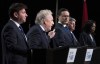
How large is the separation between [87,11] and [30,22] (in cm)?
164

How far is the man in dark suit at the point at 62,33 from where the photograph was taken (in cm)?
602

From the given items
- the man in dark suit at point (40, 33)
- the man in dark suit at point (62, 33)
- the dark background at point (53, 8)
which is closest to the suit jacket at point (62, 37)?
the man in dark suit at point (62, 33)

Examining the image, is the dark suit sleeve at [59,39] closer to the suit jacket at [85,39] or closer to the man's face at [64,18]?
the man's face at [64,18]

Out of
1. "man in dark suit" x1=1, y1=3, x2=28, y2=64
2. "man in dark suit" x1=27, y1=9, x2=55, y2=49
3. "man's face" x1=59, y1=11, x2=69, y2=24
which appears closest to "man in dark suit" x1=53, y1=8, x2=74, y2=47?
"man's face" x1=59, y1=11, x2=69, y2=24

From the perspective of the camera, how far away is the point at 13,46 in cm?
445

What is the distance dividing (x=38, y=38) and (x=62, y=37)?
1064mm

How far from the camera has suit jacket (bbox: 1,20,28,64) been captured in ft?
14.6

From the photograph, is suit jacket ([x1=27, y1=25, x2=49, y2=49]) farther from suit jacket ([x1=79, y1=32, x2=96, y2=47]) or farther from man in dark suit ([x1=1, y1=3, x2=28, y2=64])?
suit jacket ([x1=79, y1=32, x2=96, y2=47])

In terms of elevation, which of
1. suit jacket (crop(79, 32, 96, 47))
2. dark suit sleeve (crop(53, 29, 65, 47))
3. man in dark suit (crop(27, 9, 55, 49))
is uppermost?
man in dark suit (crop(27, 9, 55, 49))

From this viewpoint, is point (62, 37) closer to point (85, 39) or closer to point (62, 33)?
point (62, 33)

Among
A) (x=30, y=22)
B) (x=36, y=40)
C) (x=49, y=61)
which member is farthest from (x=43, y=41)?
(x=30, y=22)

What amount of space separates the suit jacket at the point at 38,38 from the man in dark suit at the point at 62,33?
84 cm

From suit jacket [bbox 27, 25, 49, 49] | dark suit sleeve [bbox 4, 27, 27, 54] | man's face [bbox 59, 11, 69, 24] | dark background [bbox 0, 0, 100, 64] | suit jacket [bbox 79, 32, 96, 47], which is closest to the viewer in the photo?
dark suit sleeve [bbox 4, 27, 27, 54]

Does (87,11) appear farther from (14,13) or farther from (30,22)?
(14,13)
